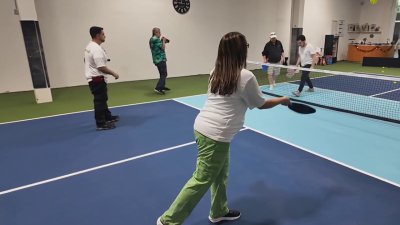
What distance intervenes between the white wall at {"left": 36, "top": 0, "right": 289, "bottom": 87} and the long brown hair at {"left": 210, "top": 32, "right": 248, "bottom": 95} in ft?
29.1

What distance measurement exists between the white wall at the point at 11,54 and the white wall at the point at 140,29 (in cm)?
71

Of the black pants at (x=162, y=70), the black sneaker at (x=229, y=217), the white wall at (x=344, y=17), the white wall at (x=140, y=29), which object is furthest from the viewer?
the white wall at (x=344, y=17)

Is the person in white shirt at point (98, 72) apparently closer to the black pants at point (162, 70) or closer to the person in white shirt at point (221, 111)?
the black pants at point (162, 70)

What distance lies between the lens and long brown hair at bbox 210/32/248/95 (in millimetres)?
2242

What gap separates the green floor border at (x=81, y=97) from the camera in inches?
271

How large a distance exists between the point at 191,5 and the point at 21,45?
250 inches

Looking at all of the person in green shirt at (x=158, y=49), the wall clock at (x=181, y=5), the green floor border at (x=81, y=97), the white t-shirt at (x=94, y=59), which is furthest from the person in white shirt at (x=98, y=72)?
the wall clock at (x=181, y=5)

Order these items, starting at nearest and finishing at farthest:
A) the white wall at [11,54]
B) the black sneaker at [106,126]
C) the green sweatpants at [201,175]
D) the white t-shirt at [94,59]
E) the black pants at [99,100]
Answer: the green sweatpants at [201,175]
the white t-shirt at [94,59]
the black pants at [99,100]
the black sneaker at [106,126]
the white wall at [11,54]

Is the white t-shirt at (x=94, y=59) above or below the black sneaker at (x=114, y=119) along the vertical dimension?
above

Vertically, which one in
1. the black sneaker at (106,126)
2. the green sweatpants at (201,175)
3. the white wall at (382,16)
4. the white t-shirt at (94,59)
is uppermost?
the white wall at (382,16)

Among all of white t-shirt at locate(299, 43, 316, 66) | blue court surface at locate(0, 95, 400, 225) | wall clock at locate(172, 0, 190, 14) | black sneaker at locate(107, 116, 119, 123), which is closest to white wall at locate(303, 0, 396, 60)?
wall clock at locate(172, 0, 190, 14)

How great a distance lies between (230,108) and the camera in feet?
7.59

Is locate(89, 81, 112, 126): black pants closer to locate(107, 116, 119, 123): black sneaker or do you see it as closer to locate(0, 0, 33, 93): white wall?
locate(107, 116, 119, 123): black sneaker

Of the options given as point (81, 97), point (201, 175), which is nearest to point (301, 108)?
point (201, 175)
